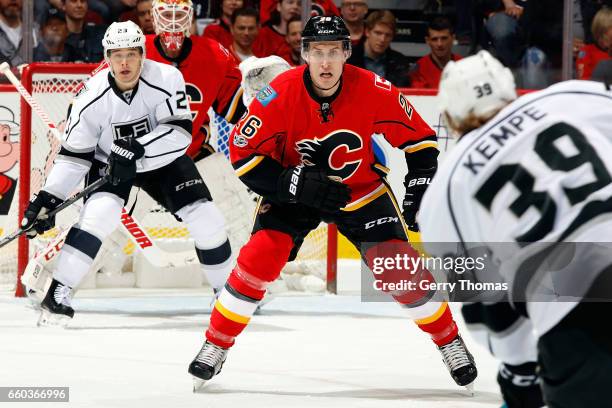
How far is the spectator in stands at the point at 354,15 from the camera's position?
656 cm

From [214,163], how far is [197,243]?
2.33 feet

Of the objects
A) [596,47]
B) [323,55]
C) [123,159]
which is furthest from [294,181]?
[596,47]

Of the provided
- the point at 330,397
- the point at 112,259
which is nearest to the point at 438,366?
the point at 330,397

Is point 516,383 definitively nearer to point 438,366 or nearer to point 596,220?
point 596,220

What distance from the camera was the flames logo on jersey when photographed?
372 cm

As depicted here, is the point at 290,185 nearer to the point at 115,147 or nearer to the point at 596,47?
the point at 115,147

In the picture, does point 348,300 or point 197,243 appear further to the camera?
point 348,300

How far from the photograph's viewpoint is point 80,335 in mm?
4715

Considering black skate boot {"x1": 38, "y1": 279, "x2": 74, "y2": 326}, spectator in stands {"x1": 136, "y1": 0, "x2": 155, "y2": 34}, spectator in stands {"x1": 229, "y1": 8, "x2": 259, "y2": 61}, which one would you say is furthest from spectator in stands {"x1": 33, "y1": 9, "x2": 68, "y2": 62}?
black skate boot {"x1": 38, "y1": 279, "x2": 74, "y2": 326}

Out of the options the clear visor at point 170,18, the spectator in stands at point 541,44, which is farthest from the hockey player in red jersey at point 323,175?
the spectator in stands at point 541,44

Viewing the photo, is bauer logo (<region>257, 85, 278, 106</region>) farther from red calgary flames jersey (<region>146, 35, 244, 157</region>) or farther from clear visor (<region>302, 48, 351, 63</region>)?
red calgary flames jersey (<region>146, 35, 244, 157</region>)

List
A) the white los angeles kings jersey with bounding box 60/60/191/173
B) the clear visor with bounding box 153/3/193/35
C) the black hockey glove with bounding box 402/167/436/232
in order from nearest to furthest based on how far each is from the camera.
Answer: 1. the black hockey glove with bounding box 402/167/436/232
2. the white los angeles kings jersey with bounding box 60/60/191/173
3. the clear visor with bounding box 153/3/193/35

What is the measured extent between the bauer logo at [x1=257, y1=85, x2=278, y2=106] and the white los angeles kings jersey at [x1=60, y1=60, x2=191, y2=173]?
1.21 metres

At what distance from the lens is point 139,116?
489cm
